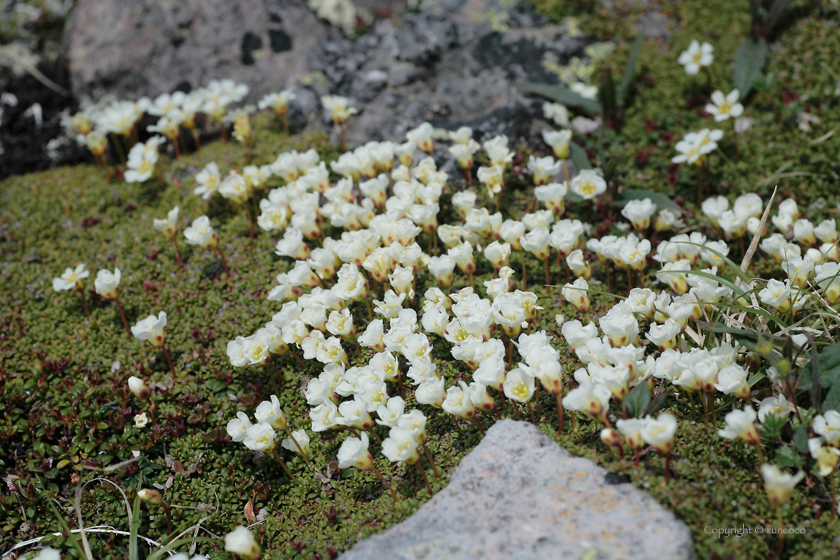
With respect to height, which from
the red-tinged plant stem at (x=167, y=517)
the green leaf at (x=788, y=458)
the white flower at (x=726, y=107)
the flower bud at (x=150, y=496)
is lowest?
the red-tinged plant stem at (x=167, y=517)

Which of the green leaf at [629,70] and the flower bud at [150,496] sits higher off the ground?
the green leaf at [629,70]

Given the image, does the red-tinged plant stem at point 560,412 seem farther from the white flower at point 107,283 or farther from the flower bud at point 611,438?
the white flower at point 107,283

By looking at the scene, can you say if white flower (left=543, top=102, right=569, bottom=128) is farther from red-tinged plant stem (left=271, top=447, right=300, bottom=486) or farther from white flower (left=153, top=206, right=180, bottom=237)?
red-tinged plant stem (left=271, top=447, right=300, bottom=486)

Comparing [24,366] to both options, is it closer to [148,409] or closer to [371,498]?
[148,409]

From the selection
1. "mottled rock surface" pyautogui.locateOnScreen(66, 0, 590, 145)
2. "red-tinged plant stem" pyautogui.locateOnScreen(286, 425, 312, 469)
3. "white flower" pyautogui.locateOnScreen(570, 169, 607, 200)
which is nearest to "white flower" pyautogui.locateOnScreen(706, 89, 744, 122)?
"white flower" pyautogui.locateOnScreen(570, 169, 607, 200)

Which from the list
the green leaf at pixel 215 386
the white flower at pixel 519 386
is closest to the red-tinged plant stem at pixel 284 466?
the green leaf at pixel 215 386

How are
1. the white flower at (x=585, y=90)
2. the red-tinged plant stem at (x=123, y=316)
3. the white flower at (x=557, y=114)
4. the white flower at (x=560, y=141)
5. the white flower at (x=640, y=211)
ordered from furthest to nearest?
the white flower at (x=585, y=90) → the white flower at (x=557, y=114) → the white flower at (x=560, y=141) → the red-tinged plant stem at (x=123, y=316) → the white flower at (x=640, y=211)

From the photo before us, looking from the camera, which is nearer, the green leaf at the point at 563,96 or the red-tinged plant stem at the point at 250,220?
the red-tinged plant stem at the point at 250,220

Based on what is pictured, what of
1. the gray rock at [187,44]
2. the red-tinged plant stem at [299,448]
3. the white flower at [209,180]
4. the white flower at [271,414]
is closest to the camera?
the white flower at [271,414]

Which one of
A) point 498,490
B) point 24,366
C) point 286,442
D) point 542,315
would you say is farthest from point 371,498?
point 24,366
